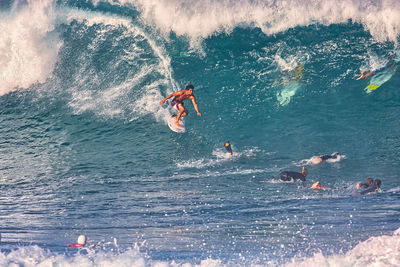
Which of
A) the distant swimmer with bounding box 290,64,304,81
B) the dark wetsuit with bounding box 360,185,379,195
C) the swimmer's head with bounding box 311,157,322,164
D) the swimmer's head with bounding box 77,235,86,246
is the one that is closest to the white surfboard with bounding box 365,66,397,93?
the distant swimmer with bounding box 290,64,304,81

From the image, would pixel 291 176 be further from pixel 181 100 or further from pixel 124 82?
pixel 124 82

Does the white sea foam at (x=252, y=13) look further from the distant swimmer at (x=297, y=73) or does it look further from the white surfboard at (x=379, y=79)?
the white surfboard at (x=379, y=79)

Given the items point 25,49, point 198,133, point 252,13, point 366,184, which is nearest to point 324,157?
point 366,184

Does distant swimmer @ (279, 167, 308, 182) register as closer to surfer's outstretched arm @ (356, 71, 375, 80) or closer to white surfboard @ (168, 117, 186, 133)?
white surfboard @ (168, 117, 186, 133)

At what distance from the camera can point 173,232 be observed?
24.3 feet

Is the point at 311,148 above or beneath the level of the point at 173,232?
above

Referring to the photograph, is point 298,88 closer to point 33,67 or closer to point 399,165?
point 399,165

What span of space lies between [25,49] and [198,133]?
5375 millimetres

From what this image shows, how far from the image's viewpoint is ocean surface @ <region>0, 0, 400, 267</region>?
23.4 ft

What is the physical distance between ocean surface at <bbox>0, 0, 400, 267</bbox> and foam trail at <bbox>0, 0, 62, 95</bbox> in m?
0.04

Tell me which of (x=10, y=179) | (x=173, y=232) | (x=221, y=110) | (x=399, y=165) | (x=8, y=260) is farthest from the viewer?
(x=221, y=110)

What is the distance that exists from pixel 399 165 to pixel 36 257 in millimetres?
7075

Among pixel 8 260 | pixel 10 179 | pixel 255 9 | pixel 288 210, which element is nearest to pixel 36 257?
pixel 8 260

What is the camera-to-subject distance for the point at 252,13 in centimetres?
1209
